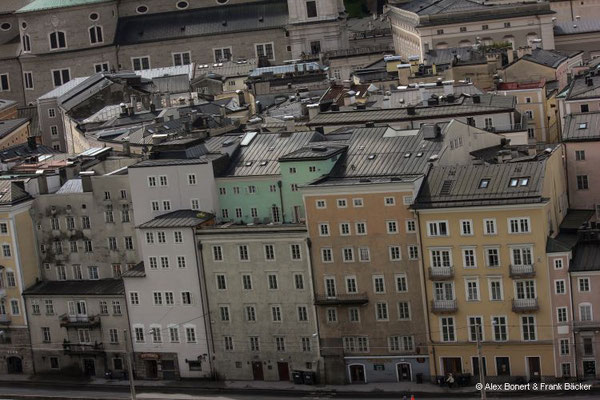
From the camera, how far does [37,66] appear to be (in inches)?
7515

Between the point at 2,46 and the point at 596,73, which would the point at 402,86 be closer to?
the point at 596,73

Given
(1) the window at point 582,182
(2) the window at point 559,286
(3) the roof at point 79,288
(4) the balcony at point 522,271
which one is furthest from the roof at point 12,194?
(2) the window at point 559,286

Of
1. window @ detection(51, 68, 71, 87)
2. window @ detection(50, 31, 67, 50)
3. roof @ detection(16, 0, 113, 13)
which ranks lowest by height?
window @ detection(51, 68, 71, 87)

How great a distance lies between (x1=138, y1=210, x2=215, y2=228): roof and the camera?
10319cm

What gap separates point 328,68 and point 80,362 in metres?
57.9

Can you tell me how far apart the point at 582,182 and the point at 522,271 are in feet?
37.7

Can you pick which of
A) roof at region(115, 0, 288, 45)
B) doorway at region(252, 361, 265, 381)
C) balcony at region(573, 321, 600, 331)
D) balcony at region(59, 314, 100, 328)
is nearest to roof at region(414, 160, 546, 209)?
balcony at region(573, 321, 600, 331)

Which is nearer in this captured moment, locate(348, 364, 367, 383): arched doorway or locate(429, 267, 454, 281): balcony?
locate(429, 267, 454, 281): balcony

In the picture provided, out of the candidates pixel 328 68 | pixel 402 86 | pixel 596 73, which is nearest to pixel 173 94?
pixel 328 68

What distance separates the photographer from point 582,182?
105250 millimetres

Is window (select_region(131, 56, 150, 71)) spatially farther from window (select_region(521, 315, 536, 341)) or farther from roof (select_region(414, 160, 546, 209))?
window (select_region(521, 315, 536, 341))

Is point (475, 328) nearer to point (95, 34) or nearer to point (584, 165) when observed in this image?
point (584, 165)

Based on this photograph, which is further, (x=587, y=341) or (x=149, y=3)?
(x=149, y=3)

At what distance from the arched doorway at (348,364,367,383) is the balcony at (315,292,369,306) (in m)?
3.73
